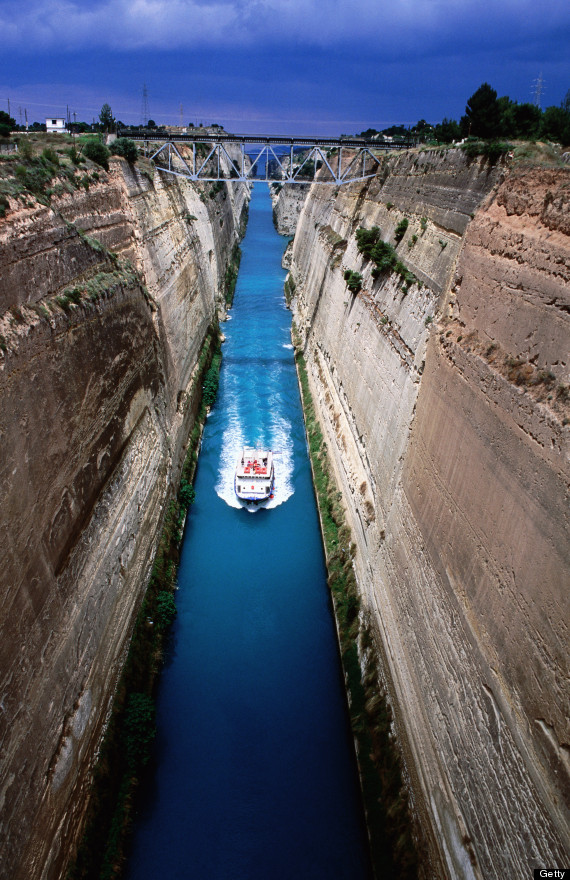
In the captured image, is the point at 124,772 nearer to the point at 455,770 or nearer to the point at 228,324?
the point at 455,770

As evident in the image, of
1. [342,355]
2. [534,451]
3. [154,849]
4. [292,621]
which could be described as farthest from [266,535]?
[534,451]

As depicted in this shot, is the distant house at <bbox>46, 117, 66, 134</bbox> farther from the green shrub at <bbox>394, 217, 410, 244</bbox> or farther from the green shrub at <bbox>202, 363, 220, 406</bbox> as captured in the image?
the green shrub at <bbox>394, 217, 410, 244</bbox>

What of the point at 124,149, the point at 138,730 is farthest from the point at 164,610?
the point at 124,149

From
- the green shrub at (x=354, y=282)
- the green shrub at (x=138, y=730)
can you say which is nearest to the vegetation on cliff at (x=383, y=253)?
the green shrub at (x=354, y=282)

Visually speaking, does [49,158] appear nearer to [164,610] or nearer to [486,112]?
[164,610]

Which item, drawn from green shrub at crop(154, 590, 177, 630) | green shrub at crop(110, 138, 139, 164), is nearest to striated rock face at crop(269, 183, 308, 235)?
green shrub at crop(110, 138, 139, 164)
